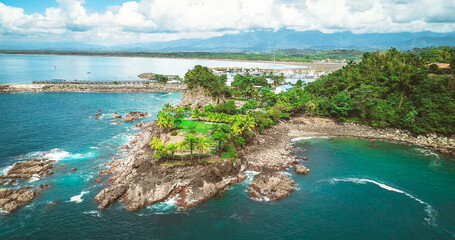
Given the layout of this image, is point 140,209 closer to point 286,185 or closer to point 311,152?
point 286,185

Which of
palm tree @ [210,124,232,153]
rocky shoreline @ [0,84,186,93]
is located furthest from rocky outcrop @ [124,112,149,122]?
rocky shoreline @ [0,84,186,93]

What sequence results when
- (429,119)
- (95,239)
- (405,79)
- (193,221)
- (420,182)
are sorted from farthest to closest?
(405,79) < (429,119) < (420,182) < (193,221) < (95,239)

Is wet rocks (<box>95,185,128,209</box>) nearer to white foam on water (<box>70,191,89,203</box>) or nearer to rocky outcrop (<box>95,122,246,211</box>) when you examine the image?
rocky outcrop (<box>95,122,246,211</box>)

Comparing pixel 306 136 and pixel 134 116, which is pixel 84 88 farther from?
pixel 306 136

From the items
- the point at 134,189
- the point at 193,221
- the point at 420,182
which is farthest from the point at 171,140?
the point at 420,182

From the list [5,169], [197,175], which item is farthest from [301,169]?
[5,169]

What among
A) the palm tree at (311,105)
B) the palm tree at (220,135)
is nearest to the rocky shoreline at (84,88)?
the palm tree at (311,105)

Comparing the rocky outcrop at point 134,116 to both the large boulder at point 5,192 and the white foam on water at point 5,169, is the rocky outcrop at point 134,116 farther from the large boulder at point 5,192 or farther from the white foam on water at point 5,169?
the large boulder at point 5,192
